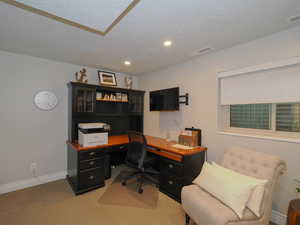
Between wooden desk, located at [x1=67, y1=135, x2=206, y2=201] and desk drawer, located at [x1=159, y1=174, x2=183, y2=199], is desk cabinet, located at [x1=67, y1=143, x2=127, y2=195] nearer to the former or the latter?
wooden desk, located at [x1=67, y1=135, x2=206, y2=201]

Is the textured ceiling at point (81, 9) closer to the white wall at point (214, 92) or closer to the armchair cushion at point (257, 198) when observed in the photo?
the white wall at point (214, 92)

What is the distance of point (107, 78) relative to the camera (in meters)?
3.53

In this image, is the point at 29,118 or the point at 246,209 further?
the point at 29,118

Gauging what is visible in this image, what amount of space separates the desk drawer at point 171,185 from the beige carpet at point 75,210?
0.12 m

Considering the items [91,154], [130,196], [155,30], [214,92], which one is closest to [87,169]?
[91,154]

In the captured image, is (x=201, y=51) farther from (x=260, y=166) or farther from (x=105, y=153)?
(x=105, y=153)

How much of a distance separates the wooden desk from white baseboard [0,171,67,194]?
434 mm

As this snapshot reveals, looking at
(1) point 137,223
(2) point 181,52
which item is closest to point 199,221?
(1) point 137,223

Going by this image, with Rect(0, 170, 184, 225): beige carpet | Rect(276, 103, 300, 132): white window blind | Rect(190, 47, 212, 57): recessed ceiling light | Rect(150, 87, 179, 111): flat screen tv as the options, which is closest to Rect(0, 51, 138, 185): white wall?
Rect(0, 170, 184, 225): beige carpet

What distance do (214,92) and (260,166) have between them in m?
1.31

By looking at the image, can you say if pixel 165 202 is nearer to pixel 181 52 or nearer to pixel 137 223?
pixel 137 223

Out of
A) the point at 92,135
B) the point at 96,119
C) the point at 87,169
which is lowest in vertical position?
the point at 87,169

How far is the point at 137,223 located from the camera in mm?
1895

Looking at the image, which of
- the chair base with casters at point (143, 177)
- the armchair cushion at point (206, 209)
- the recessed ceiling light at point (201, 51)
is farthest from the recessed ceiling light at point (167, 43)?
the chair base with casters at point (143, 177)
